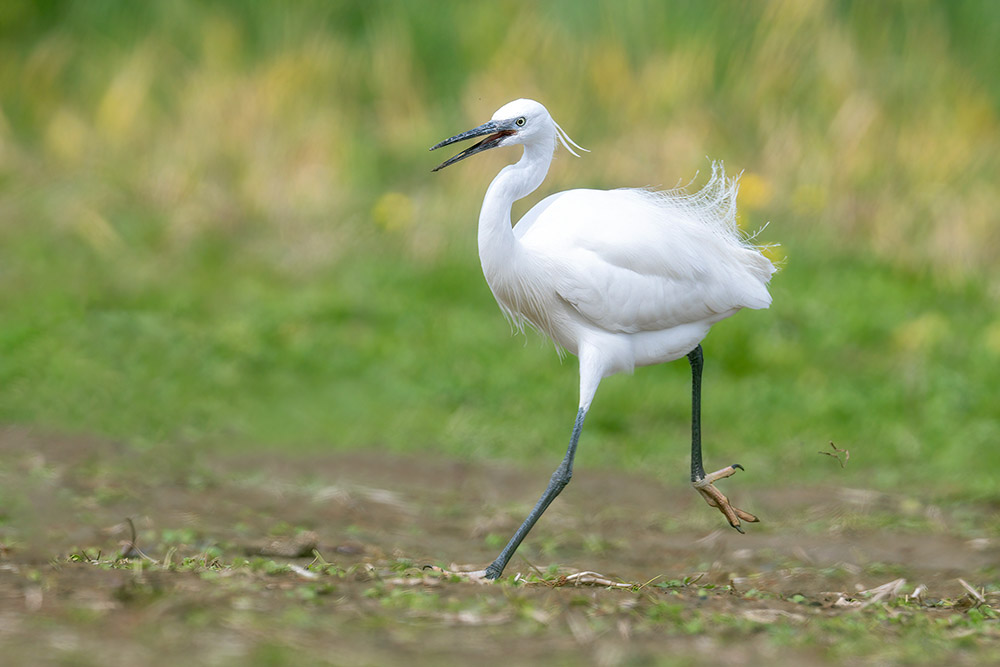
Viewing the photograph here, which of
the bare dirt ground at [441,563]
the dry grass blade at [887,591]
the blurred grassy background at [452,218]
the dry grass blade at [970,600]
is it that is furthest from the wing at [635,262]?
the blurred grassy background at [452,218]

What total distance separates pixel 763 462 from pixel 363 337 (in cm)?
269

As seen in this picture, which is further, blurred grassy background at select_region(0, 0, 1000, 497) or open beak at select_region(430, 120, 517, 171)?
blurred grassy background at select_region(0, 0, 1000, 497)

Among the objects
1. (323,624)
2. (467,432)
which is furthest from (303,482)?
(323,624)

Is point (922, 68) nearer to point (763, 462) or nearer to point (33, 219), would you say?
point (763, 462)

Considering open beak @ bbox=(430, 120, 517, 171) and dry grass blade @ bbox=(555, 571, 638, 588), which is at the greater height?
open beak @ bbox=(430, 120, 517, 171)

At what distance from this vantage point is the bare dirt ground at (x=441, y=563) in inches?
126

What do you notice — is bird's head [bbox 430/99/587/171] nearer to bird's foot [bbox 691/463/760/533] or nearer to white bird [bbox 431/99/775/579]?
→ white bird [bbox 431/99/775/579]

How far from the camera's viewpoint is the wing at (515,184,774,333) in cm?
465

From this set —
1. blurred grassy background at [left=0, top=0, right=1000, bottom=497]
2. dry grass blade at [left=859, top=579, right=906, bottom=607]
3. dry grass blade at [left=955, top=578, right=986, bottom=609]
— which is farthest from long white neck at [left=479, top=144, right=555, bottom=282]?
blurred grassy background at [left=0, top=0, right=1000, bottom=497]

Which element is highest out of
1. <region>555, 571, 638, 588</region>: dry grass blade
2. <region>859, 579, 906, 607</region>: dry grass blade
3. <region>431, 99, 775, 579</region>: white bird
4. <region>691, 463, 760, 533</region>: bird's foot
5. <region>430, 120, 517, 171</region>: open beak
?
<region>430, 120, 517, 171</region>: open beak

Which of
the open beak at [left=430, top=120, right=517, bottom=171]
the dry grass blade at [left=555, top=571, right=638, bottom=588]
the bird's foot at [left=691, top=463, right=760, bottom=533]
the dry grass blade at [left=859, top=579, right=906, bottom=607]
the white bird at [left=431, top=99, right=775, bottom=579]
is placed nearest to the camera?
the dry grass blade at [left=555, top=571, right=638, bottom=588]

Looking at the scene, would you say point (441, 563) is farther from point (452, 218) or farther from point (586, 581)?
point (452, 218)

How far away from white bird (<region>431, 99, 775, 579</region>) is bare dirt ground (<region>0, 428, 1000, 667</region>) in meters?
0.61

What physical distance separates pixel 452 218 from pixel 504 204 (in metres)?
4.51
